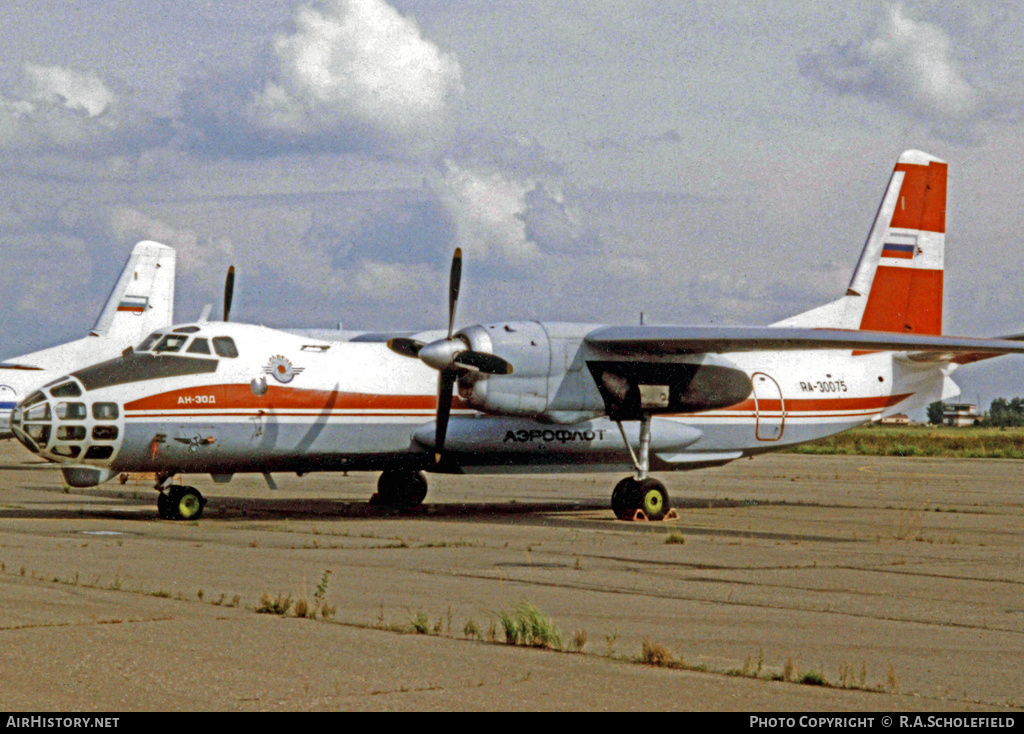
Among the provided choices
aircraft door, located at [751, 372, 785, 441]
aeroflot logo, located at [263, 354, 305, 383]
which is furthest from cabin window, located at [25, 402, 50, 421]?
aircraft door, located at [751, 372, 785, 441]

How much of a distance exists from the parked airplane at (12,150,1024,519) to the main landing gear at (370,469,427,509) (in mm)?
34

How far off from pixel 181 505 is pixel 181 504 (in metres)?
0.02

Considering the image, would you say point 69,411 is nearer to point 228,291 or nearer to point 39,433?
point 39,433

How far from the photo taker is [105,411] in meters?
20.9

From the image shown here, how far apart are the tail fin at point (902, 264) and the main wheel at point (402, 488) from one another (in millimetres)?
10479

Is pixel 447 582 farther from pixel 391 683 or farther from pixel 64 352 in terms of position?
pixel 64 352

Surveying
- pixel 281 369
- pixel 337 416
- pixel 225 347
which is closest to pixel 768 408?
pixel 337 416

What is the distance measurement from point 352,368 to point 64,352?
24.3 metres

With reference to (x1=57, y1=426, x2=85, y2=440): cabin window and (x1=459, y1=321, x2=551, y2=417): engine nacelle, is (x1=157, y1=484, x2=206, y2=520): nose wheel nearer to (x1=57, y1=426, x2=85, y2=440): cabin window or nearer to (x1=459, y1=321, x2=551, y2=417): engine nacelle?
(x1=57, y1=426, x2=85, y2=440): cabin window

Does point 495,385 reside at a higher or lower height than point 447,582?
higher

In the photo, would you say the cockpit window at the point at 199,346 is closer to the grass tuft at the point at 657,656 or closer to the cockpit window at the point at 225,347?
the cockpit window at the point at 225,347

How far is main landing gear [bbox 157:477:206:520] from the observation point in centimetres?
2216

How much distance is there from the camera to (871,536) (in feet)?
70.0
